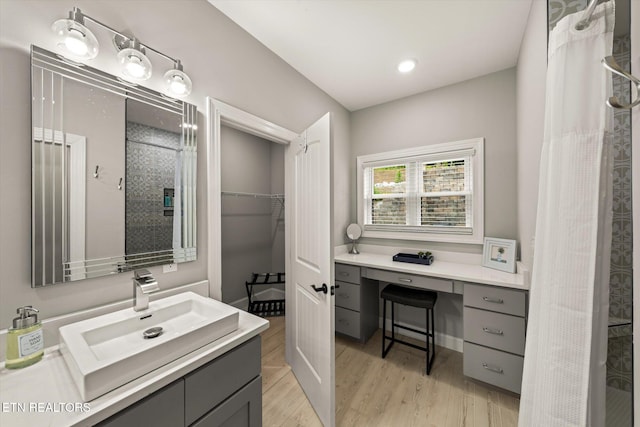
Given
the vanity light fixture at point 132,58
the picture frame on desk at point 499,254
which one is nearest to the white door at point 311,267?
the vanity light fixture at point 132,58

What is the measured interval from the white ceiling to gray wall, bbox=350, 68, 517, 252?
14 centimetres

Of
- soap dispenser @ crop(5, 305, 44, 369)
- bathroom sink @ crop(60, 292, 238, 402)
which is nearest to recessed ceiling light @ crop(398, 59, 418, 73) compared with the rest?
bathroom sink @ crop(60, 292, 238, 402)

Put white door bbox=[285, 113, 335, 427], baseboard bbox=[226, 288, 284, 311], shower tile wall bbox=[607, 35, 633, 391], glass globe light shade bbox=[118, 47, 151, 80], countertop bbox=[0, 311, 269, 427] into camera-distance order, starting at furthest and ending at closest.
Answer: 1. baseboard bbox=[226, 288, 284, 311]
2. white door bbox=[285, 113, 335, 427]
3. glass globe light shade bbox=[118, 47, 151, 80]
4. shower tile wall bbox=[607, 35, 633, 391]
5. countertop bbox=[0, 311, 269, 427]

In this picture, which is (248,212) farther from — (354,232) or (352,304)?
(352,304)

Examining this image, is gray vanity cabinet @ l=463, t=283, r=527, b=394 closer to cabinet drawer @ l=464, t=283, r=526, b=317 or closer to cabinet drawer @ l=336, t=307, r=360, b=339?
cabinet drawer @ l=464, t=283, r=526, b=317

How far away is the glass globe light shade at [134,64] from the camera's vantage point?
1091 mm

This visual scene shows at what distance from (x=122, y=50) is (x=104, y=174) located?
1.91ft

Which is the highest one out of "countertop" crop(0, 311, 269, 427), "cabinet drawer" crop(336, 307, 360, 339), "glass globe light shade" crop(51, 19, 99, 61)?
"glass globe light shade" crop(51, 19, 99, 61)

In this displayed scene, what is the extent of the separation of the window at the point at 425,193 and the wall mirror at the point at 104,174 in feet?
6.77

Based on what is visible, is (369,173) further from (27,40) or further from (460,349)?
(27,40)

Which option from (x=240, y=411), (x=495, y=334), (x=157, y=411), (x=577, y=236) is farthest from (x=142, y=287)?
(x=495, y=334)

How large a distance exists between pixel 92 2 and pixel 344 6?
4.30 ft

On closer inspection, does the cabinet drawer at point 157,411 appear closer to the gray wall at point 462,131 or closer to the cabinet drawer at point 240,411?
the cabinet drawer at point 240,411

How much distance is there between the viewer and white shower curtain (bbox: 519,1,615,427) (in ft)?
2.32
